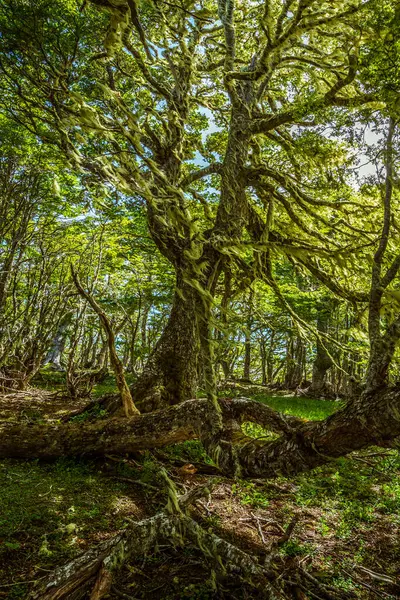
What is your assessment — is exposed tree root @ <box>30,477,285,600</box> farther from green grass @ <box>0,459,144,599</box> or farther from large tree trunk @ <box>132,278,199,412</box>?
large tree trunk @ <box>132,278,199,412</box>

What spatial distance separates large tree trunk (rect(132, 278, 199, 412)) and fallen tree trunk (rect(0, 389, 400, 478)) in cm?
92

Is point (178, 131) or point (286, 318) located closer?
point (178, 131)

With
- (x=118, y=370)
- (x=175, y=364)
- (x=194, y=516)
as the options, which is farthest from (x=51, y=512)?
(x=175, y=364)

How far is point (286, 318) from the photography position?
14.3m

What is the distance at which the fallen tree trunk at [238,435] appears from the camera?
225cm

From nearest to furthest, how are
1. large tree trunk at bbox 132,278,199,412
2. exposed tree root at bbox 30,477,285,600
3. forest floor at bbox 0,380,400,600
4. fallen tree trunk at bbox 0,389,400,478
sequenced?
exposed tree root at bbox 30,477,285,600 < fallen tree trunk at bbox 0,389,400,478 < forest floor at bbox 0,380,400,600 < large tree trunk at bbox 132,278,199,412

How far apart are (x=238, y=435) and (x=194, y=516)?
872 mm

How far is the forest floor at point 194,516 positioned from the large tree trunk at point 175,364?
31.8 inches

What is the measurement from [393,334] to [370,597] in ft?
6.06

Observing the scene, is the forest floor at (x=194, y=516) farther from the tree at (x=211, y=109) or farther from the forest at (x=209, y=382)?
the tree at (x=211, y=109)

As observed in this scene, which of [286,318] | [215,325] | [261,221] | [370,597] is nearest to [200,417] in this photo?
[215,325]

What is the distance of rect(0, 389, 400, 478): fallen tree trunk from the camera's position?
2.25 metres

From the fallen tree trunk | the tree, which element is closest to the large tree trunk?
the tree

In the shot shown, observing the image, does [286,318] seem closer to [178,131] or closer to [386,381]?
[178,131]
